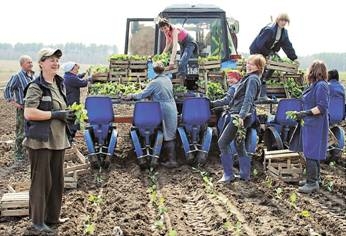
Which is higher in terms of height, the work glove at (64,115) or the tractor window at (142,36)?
the tractor window at (142,36)

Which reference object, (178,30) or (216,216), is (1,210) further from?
(178,30)

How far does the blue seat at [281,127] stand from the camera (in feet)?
33.0

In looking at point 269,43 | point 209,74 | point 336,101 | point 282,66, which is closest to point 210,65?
point 209,74

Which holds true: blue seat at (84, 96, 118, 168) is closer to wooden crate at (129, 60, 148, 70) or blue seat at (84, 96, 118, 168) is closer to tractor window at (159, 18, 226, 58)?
wooden crate at (129, 60, 148, 70)

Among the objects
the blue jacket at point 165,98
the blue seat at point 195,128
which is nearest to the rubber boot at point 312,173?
the blue seat at point 195,128

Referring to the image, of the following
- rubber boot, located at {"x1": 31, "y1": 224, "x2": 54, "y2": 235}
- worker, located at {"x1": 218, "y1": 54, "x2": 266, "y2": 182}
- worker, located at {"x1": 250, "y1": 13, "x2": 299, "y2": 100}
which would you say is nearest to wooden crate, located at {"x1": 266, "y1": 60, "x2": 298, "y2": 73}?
worker, located at {"x1": 250, "y1": 13, "x2": 299, "y2": 100}

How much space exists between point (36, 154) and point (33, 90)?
25.3 inches

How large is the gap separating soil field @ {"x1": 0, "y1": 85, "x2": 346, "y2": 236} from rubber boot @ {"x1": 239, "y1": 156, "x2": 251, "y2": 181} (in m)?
0.17

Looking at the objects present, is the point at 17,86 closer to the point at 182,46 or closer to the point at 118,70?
the point at 118,70

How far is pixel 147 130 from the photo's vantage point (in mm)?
9953

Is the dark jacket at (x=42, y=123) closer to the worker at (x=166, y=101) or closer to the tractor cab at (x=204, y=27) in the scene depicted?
the worker at (x=166, y=101)

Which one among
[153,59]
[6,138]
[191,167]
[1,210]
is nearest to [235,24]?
[153,59]

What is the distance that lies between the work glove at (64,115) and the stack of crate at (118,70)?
565 centimetres

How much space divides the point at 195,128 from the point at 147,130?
0.83m
